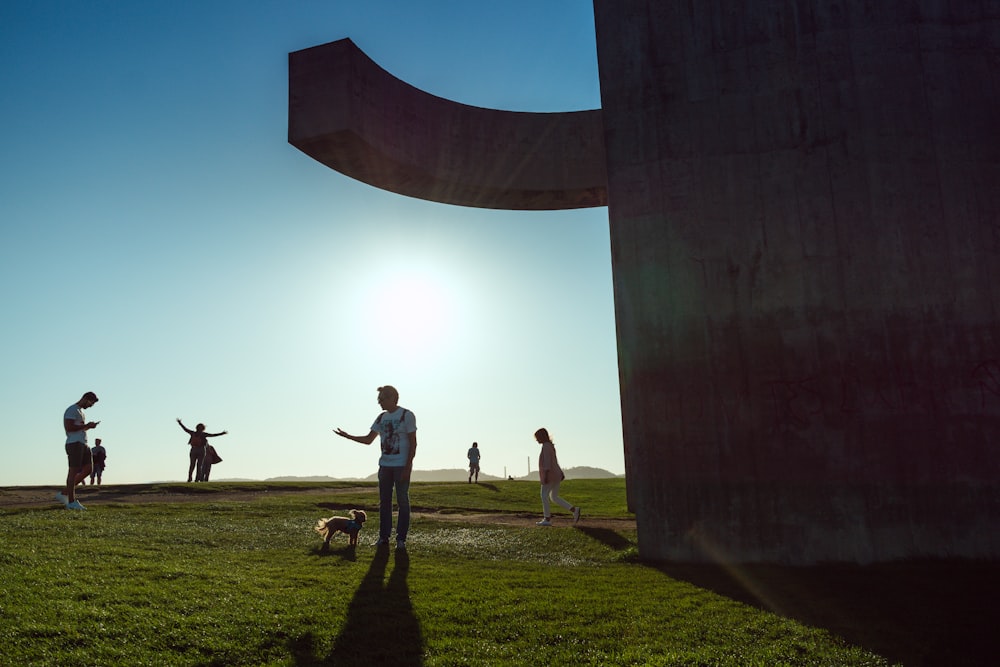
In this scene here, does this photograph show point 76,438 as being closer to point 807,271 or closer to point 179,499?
point 179,499

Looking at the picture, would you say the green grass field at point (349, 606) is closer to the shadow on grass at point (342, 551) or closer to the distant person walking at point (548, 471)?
the shadow on grass at point (342, 551)

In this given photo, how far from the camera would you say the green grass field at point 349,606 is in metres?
5.22

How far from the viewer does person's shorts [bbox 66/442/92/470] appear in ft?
39.1

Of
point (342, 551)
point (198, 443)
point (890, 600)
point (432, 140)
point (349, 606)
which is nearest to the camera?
point (349, 606)

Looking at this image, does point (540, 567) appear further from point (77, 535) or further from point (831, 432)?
point (77, 535)

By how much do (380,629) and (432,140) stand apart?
10.7m

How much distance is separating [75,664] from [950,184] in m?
11.5

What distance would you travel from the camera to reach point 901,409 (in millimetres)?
9188

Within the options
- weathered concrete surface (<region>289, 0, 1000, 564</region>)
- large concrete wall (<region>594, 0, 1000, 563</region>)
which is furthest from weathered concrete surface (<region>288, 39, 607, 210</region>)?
large concrete wall (<region>594, 0, 1000, 563</region>)

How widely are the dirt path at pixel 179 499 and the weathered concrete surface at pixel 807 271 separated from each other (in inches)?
165

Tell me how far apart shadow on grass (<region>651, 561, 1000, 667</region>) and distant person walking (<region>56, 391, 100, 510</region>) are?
10.1m

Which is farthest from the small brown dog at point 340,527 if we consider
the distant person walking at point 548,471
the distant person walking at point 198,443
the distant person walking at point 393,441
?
the distant person walking at point 198,443

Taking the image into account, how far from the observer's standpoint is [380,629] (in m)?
5.68

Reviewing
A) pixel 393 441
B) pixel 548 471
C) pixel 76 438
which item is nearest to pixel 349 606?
pixel 393 441
